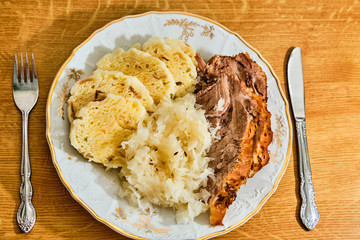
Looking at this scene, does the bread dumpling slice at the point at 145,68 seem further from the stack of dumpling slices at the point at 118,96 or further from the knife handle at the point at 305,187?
the knife handle at the point at 305,187

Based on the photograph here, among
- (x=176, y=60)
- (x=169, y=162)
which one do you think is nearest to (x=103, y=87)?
(x=176, y=60)

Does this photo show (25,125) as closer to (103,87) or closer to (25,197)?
(25,197)

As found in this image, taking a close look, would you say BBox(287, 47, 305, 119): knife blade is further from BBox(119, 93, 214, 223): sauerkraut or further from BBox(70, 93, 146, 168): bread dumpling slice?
BBox(70, 93, 146, 168): bread dumpling slice

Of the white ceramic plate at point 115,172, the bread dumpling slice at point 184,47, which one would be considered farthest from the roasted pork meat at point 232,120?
the white ceramic plate at point 115,172

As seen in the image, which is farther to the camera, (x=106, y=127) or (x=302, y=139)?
(x=302, y=139)

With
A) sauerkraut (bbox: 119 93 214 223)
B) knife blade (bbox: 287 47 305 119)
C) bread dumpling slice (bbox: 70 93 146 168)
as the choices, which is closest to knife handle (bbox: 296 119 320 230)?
knife blade (bbox: 287 47 305 119)

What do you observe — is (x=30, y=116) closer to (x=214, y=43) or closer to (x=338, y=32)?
(x=214, y=43)

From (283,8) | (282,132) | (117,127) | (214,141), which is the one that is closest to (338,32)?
(283,8)
